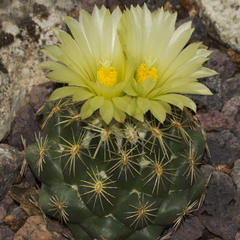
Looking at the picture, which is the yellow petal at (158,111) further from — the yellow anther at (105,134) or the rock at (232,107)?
the rock at (232,107)

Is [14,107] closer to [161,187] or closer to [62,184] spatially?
[62,184]

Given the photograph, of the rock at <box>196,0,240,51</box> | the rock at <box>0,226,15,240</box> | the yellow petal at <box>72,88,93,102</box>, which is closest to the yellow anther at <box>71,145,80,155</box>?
the yellow petal at <box>72,88,93,102</box>

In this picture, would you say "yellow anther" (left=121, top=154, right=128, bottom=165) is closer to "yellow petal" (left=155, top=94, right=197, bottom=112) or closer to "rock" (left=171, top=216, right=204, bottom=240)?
"yellow petal" (left=155, top=94, right=197, bottom=112)

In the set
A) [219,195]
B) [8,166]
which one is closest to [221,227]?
[219,195]

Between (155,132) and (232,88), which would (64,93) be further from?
(232,88)

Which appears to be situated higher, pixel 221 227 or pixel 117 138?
pixel 117 138

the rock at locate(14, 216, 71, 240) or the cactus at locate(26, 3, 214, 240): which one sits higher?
the cactus at locate(26, 3, 214, 240)
